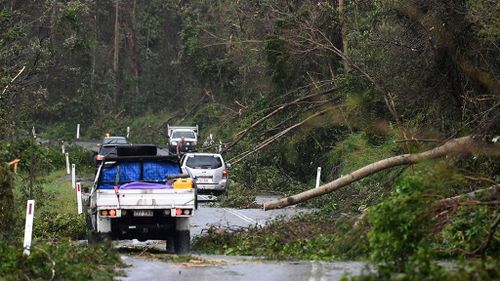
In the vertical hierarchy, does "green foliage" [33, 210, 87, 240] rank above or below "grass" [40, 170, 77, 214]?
above

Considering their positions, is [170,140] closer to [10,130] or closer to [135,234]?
[10,130]

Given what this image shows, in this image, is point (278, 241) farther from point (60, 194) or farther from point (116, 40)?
point (116, 40)

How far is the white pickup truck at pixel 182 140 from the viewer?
54562mm

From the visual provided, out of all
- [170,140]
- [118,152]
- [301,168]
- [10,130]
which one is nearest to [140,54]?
[170,140]

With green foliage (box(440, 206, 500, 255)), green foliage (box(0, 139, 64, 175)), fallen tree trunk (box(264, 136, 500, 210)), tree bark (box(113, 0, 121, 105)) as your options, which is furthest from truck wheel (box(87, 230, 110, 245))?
tree bark (box(113, 0, 121, 105))

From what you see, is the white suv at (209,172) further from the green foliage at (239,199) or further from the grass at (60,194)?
the grass at (60,194)

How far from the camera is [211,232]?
20.2m

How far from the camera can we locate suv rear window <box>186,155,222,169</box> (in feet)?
115

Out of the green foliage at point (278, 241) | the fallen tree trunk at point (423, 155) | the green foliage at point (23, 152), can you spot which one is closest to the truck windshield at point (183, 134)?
the green foliage at point (23, 152)

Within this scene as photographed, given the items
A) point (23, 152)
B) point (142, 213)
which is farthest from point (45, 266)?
point (23, 152)

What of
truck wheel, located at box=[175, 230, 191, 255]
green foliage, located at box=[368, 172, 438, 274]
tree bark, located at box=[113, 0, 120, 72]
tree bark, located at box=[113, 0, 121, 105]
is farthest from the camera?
tree bark, located at box=[113, 0, 121, 105]

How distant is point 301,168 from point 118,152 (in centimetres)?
1609

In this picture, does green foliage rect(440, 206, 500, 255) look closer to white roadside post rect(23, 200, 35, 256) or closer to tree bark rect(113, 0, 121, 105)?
white roadside post rect(23, 200, 35, 256)

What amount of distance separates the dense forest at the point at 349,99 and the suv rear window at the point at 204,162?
131cm
